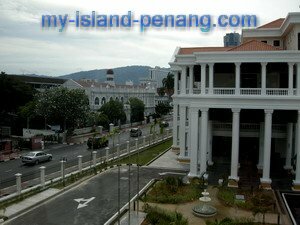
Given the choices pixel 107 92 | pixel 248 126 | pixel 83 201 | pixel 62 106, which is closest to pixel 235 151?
pixel 248 126

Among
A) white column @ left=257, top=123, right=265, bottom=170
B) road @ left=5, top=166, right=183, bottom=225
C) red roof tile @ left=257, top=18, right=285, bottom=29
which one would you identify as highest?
red roof tile @ left=257, top=18, right=285, bottom=29

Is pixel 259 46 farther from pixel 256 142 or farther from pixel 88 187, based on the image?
pixel 88 187

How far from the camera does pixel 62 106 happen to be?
180ft

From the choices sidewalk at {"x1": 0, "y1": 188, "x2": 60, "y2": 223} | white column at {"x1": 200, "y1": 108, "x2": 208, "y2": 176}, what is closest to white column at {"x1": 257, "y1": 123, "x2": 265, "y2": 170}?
white column at {"x1": 200, "y1": 108, "x2": 208, "y2": 176}

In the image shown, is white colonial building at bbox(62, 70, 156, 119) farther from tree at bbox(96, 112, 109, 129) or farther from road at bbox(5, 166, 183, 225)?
road at bbox(5, 166, 183, 225)

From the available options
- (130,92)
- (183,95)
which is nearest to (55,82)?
(130,92)

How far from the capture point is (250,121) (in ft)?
108

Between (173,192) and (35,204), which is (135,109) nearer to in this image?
(173,192)

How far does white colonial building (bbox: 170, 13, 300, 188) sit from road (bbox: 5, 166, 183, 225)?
6690mm

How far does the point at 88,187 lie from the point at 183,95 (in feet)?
44.2

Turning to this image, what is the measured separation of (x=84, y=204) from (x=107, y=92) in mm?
65991

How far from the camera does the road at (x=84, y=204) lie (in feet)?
67.8

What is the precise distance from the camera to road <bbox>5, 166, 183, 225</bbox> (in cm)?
2067

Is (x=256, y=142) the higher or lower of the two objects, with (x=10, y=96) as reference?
lower
